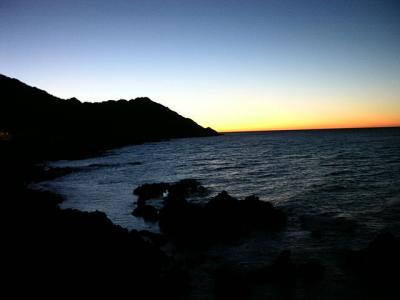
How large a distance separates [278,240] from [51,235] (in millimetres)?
11982

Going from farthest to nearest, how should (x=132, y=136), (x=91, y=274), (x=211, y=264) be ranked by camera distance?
(x=132, y=136)
(x=211, y=264)
(x=91, y=274)

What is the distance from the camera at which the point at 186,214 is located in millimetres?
18891

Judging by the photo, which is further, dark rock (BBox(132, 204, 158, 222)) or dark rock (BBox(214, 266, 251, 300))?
dark rock (BBox(132, 204, 158, 222))

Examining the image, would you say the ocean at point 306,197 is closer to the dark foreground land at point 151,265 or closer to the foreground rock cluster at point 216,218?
the foreground rock cluster at point 216,218

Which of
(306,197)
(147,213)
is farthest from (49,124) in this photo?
(306,197)

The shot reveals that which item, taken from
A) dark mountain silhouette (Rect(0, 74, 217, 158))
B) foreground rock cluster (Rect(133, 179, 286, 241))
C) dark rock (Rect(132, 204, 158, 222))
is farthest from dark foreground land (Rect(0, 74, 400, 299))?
dark mountain silhouette (Rect(0, 74, 217, 158))

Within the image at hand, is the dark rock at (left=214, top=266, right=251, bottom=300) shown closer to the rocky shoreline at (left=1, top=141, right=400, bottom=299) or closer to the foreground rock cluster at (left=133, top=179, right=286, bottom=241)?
the rocky shoreline at (left=1, top=141, right=400, bottom=299)

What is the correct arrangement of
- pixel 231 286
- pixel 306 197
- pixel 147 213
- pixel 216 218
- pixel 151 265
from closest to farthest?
pixel 231 286
pixel 151 265
pixel 216 218
pixel 147 213
pixel 306 197

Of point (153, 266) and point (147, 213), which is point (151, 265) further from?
point (147, 213)

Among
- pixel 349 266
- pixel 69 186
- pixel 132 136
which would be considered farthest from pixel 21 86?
pixel 349 266

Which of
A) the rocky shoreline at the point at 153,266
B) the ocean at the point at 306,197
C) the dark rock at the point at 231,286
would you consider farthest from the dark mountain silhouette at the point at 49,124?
the dark rock at the point at 231,286

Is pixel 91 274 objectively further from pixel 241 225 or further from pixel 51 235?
pixel 241 225

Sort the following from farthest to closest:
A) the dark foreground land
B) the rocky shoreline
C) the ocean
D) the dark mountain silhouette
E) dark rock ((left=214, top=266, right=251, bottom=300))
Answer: the dark mountain silhouette < the ocean < dark rock ((left=214, top=266, right=251, bottom=300)) < the rocky shoreline < the dark foreground land

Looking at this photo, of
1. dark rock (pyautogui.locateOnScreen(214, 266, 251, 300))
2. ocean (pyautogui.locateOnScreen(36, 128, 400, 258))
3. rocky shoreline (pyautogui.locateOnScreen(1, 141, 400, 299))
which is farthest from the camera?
ocean (pyautogui.locateOnScreen(36, 128, 400, 258))
